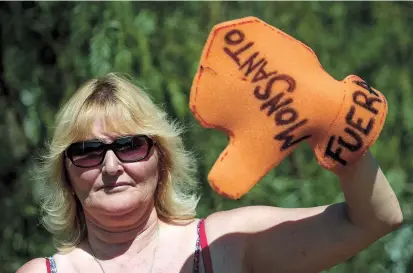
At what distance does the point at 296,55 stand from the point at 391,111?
1354mm

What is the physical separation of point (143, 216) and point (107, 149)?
19 cm

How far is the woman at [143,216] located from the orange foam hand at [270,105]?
23cm

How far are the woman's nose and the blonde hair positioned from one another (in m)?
0.06

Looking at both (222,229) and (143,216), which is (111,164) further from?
(222,229)

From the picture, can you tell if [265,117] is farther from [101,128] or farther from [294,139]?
[101,128]

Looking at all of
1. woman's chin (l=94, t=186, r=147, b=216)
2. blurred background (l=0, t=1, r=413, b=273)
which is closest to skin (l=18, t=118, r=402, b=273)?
woman's chin (l=94, t=186, r=147, b=216)

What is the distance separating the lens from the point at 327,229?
1.99 meters

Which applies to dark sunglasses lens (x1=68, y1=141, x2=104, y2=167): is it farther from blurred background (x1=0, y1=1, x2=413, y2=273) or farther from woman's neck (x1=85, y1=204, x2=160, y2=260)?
blurred background (x1=0, y1=1, x2=413, y2=273)

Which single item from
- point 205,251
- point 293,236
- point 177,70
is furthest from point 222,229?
point 177,70

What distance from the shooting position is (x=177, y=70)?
3.22 meters

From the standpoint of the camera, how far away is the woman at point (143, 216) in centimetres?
203

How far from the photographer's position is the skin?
6.24 feet

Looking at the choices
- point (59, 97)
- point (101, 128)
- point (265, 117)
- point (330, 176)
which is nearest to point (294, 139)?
point (265, 117)

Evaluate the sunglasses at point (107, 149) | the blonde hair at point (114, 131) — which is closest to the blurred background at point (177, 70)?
the blonde hair at point (114, 131)
